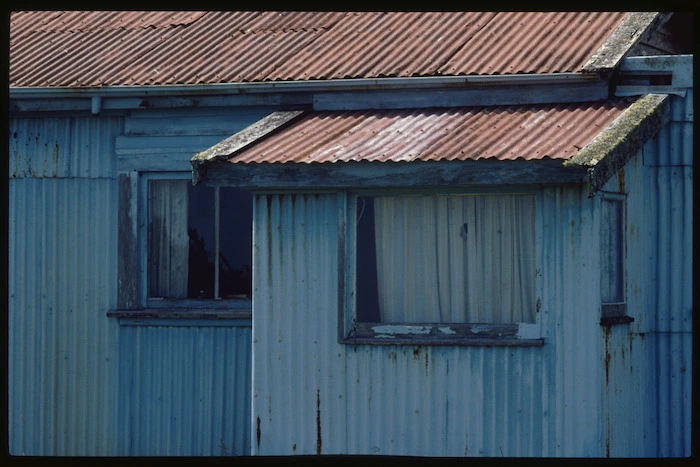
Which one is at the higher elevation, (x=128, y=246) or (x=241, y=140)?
(x=241, y=140)

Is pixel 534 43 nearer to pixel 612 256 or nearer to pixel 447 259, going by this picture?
pixel 612 256

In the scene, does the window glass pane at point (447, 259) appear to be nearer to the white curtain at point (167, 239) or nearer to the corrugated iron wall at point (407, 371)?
the corrugated iron wall at point (407, 371)

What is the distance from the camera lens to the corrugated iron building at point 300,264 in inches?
338

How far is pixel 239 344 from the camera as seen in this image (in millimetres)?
10602

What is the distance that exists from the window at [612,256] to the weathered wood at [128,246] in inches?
178

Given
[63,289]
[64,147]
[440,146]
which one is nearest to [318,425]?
[440,146]

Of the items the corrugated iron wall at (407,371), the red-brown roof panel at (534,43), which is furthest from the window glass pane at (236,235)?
the red-brown roof panel at (534,43)

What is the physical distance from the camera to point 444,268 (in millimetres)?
9016

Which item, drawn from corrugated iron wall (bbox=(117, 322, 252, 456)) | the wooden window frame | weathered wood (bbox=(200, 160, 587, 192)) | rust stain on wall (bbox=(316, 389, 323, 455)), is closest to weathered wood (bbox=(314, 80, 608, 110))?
the wooden window frame

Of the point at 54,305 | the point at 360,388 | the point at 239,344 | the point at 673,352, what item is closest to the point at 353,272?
the point at 360,388

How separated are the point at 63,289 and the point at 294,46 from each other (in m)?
3.30

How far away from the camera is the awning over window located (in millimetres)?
8289

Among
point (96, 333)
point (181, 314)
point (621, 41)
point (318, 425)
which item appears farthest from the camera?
point (96, 333)

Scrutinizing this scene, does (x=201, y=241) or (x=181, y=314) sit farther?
(x=201, y=241)
